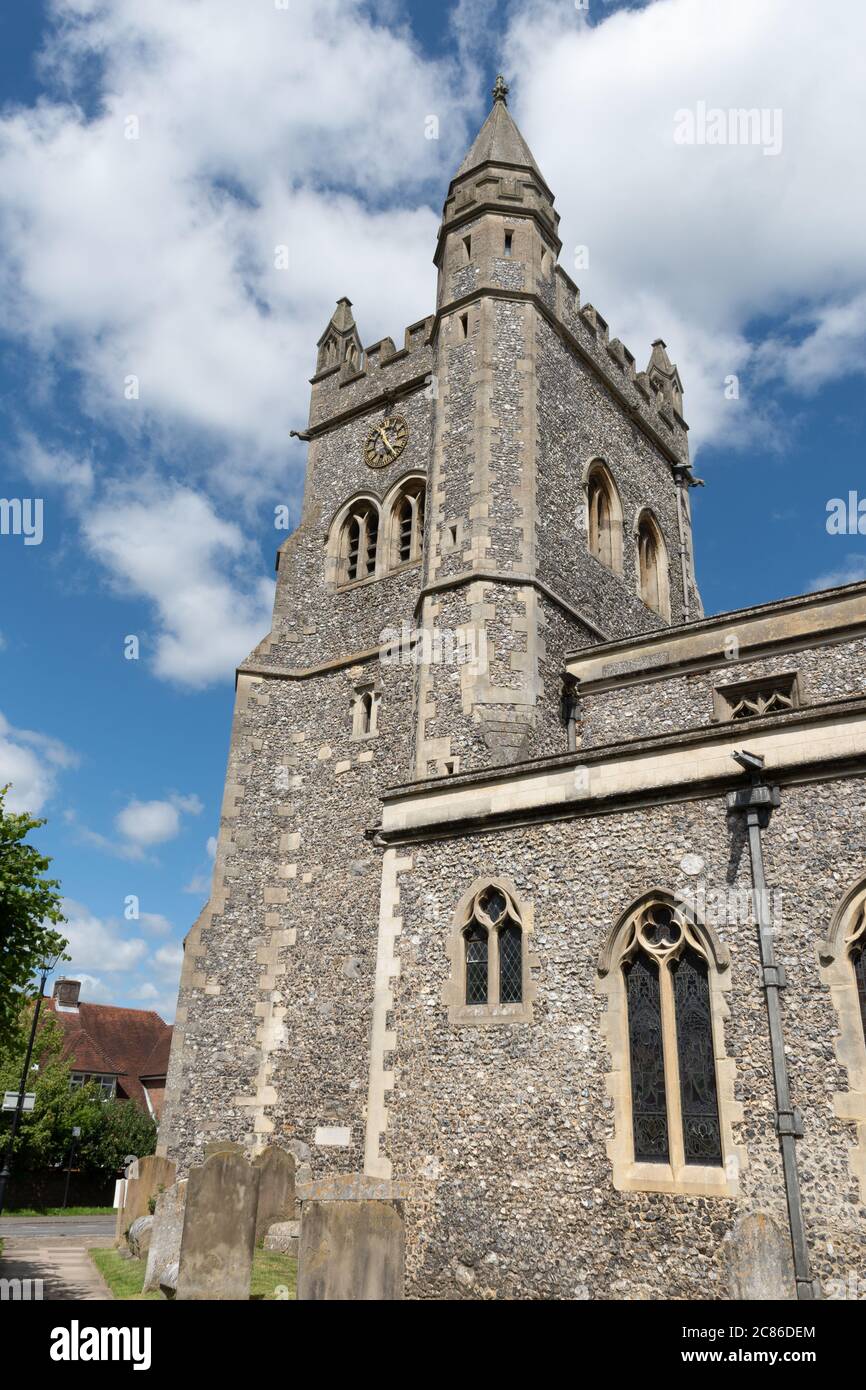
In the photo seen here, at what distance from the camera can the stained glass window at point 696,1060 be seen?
30.1 ft

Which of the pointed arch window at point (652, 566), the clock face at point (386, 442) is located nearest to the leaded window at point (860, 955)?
the pointed arch window at point (652, 566)

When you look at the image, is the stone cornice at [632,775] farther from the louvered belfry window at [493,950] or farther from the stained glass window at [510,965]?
the stained glass window at [510,965]

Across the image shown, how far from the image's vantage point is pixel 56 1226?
927 inches

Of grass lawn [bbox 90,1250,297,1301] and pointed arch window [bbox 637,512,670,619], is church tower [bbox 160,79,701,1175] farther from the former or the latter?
grass lawn [bbox 90,1250,297,1301]

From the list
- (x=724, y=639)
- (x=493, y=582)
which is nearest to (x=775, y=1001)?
(x=724, y=639)

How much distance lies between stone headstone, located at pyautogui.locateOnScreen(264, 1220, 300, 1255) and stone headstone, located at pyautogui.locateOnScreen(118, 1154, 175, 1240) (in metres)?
2.38

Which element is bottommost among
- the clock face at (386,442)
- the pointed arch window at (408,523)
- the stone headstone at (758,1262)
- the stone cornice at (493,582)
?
the stone headstone at (758,1262)

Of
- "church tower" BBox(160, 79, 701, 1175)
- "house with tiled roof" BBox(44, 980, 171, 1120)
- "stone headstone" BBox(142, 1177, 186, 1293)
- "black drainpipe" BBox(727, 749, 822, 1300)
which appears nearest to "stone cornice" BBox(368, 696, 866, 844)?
"black drainpipe" BBox(727, 749, 822, 1300)

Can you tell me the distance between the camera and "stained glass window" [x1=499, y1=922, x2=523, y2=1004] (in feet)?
35.6

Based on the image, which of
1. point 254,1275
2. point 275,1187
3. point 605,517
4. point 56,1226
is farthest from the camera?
point 56,1226

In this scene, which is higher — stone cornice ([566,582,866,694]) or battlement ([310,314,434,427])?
battlement ([310,314,434,427])

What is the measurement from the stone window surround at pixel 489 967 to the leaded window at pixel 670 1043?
3.80ft

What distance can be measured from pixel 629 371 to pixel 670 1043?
735 inches

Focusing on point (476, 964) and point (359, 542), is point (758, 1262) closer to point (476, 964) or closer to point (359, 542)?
point (476, 964)
